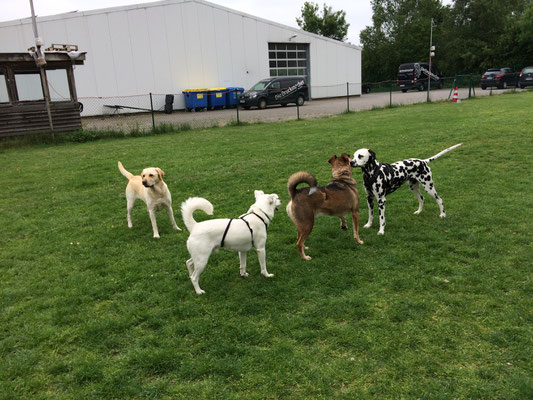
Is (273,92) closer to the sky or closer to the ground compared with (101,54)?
closer to the ground

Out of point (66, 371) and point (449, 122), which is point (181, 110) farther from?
point (66, 371)

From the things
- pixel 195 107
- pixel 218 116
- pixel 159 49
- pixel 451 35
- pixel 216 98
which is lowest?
pixel 218 116

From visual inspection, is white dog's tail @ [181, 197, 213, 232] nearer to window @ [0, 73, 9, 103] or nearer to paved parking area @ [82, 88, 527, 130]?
paved parking area @ [82, 88, 527, 130]

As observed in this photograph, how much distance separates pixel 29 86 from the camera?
1802cm

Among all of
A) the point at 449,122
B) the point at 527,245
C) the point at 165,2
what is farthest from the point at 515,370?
the point at 165,2

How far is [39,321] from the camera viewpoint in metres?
3.49

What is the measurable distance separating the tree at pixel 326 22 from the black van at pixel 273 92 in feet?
114

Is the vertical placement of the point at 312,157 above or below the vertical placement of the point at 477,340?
above

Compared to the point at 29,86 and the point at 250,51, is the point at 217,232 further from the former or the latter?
the point at 250,51

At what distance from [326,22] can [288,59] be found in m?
28.1

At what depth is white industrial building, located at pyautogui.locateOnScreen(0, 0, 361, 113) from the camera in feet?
78.3

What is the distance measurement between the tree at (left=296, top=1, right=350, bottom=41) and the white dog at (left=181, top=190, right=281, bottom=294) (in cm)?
5995

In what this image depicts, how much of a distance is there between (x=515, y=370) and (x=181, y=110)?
1095 inches

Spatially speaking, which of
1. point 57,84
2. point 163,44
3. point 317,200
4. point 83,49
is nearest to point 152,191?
point 317,200
